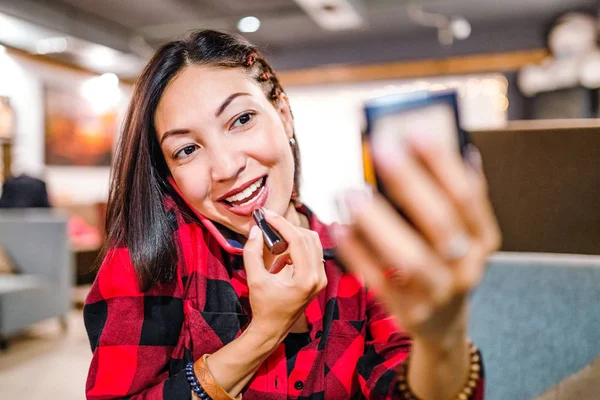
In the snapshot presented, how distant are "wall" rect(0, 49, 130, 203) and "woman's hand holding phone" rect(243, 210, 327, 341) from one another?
5.20 meters

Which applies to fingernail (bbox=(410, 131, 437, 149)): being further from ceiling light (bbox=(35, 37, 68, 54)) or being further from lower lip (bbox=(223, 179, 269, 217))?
ceiling light (bbox=(35, 37, 68, 54))

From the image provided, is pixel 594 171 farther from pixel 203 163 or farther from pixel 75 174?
pixel 75 174

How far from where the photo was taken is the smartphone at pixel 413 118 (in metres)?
0.49

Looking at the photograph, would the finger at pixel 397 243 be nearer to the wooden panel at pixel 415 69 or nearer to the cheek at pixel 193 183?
the cheek at pixel 193 183

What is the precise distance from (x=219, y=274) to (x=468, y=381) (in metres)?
0.48

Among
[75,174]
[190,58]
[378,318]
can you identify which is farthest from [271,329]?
[75,174]

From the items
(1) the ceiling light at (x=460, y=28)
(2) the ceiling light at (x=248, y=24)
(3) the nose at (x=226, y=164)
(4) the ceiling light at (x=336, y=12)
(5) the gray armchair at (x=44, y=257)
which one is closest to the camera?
(3) the nose at (x=226, y=164)

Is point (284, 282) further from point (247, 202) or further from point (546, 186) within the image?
point (546, 186)

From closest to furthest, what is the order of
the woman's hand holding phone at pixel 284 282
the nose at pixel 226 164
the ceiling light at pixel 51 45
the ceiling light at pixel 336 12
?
the woman's hand holding phone at pixel 284 282, the nose at pixel 226 164, the ceiling light at pixel 336 12, the ceiling light at pixel 51 45

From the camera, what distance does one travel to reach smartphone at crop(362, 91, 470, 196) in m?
0.49

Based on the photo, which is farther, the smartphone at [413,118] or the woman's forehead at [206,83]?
the woman's forehead at [206,83]

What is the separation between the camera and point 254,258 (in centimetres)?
69

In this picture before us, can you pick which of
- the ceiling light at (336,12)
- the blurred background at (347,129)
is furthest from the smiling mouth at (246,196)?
the ceiling light at (336,12)

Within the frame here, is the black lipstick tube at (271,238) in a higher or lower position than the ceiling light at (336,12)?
lower
